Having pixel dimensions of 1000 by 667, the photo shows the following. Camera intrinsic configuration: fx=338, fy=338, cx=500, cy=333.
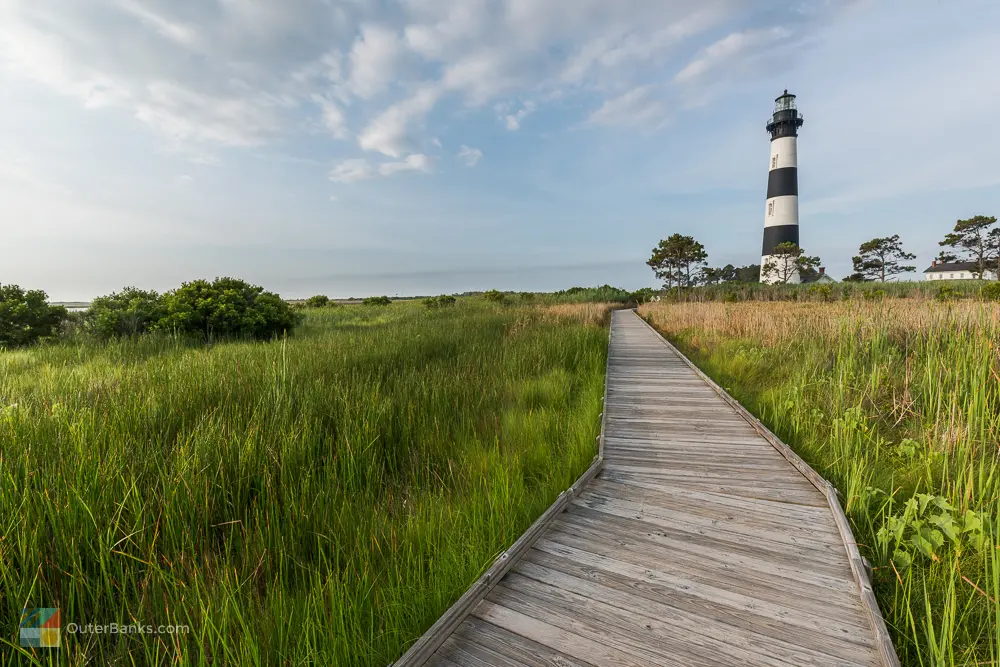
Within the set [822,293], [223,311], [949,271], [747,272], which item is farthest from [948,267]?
[223,311]

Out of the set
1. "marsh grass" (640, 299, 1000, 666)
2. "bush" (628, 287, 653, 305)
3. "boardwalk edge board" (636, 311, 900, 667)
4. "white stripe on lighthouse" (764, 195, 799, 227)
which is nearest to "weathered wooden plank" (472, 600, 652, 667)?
"boardwalk edge board" (636, 311, 900, 667)

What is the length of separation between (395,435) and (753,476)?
330 cm

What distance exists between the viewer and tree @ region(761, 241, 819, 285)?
34.7 m

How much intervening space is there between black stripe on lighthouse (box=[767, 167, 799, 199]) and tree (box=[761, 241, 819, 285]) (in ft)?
20.4

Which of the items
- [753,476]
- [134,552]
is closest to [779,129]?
[753,476]

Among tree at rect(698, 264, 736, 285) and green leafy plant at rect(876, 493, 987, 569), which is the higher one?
tree at rect(698, 264, 736, 285)

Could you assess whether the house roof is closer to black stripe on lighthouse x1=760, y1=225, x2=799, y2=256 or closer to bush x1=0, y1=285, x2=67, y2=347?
black stripe on lighthouse x1=760, y1=225, x2=799, y2=256

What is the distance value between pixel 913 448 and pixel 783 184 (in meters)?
47.0

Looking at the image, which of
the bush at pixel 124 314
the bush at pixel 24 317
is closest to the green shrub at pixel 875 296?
the bush at pixel 124 314

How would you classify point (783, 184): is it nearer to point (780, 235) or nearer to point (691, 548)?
point (780, 235)

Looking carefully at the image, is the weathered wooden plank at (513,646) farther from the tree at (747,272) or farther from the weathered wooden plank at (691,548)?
the tree at (747,272)

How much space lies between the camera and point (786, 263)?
35.8 metres

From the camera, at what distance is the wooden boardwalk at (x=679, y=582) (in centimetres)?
141

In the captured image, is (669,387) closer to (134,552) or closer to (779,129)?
(134,552)
